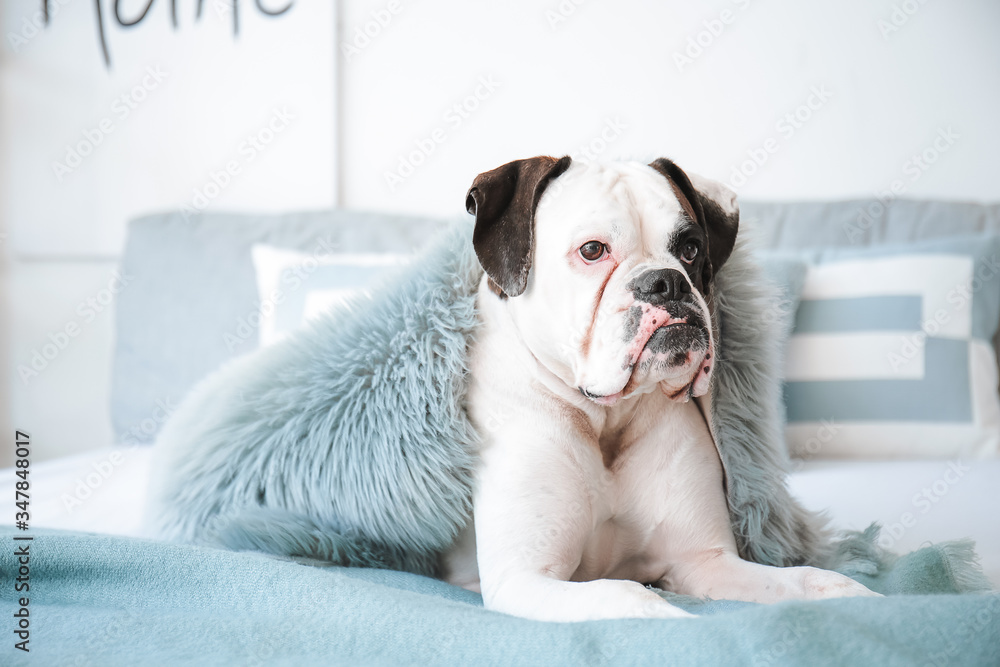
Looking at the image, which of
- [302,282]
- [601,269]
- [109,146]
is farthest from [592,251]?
[109,146]

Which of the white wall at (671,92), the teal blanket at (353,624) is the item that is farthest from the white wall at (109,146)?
the teal blanket at (353,624)

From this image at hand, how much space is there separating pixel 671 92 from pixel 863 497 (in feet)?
4.77

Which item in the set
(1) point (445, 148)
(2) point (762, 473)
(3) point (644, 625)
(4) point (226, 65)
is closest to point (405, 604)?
(3) point (644, 625)

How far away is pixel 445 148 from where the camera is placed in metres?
2.62

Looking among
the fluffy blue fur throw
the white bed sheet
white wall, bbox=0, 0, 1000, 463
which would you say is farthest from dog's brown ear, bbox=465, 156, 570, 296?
white wall, bbox=0, 0, 1000, 463

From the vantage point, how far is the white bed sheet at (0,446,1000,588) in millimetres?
1403

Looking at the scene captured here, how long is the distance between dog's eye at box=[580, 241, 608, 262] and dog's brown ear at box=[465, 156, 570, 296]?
7 cm

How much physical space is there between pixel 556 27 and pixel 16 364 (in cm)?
226

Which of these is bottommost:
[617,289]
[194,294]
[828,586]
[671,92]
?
[828,586]

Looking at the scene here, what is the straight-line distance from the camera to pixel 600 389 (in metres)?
1.00

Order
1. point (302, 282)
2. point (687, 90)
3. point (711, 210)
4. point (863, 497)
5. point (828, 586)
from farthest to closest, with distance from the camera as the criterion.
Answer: point (687, 90), point (302, 282), point (863, 497), point (711, 210), point (828, 586)

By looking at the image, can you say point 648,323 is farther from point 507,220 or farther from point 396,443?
point 396,443

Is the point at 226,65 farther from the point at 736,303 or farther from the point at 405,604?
the point at 405,604

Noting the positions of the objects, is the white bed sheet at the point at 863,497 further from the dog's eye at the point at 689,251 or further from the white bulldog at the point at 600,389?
the dog's eye at the point at 689,251
